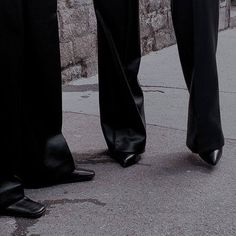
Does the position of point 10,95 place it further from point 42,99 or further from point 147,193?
point 147,193

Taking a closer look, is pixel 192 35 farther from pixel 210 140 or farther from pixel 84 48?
pixel 84 48

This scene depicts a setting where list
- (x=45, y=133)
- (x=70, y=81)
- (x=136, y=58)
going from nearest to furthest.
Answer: (x=45, y=133)
(x=136, y=58)
(x=70, y=81)

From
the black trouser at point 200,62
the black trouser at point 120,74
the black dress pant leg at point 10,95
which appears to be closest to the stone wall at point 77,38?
the black trouser at point 120,74

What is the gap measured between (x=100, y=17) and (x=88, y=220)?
955 mm

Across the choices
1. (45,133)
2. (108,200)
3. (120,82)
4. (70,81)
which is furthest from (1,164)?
(70,81)

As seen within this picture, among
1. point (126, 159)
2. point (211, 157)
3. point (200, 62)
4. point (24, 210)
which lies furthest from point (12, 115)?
point (211, 157)

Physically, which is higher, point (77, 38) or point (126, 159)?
point (77, 38)

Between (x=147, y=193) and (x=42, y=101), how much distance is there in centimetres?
60

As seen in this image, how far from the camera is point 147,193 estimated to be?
2.48 m

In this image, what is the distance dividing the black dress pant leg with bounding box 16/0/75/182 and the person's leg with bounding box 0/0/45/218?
76 millimetres

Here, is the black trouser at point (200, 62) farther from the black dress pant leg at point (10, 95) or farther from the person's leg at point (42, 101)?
the black dress pant leg at point (10, 95)

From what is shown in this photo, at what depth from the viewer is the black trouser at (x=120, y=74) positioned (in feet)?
8.68

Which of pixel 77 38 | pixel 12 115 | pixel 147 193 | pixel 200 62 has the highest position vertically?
pixel 200 62

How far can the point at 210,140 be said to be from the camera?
2.67 metres
